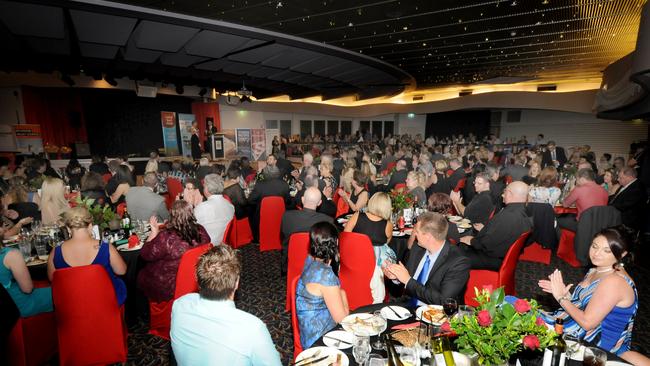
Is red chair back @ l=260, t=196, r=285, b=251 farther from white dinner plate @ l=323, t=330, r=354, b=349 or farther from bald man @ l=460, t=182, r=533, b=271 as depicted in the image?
white dinner plate @ l=323, t=330, r=354, b=349

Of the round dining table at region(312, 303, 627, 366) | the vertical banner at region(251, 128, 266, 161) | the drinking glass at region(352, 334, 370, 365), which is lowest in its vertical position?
the round dining table at region(312, 303, 627, 366)

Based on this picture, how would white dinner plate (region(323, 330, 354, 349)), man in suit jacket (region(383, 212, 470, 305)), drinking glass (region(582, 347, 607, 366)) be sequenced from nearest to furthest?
drinking glass (region(582, 347, 607, 366)), white dinner plate (region(323, 330, 354, 349)), man in suit jacket (region(383, 212, 470, 305))

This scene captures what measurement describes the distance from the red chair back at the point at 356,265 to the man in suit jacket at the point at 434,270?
532mm

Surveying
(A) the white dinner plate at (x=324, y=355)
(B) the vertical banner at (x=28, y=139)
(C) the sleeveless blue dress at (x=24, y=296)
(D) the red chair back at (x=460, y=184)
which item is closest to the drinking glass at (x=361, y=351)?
(A) the white dinner plate at (x=324, y=355)

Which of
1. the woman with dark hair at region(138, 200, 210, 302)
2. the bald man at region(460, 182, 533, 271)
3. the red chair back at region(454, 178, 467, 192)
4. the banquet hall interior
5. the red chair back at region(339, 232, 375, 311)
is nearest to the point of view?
the banquet hall interior

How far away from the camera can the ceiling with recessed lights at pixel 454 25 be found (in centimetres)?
541

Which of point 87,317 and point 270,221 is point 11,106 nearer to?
point 270,221

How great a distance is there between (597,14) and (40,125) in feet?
52.5

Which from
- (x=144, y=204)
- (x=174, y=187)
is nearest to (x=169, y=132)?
(x=174, y=187)

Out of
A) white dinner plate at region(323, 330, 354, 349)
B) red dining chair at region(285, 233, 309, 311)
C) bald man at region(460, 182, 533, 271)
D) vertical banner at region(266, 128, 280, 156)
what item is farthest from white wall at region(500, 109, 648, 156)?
white dinner plate at region(323, 330, 354, 349)

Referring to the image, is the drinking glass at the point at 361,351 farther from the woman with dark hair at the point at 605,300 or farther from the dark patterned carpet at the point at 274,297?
the dark patterned carpet at the point at 274,297

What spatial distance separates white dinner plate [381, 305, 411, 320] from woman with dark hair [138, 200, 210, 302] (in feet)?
6.34

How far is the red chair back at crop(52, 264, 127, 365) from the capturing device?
2.56m

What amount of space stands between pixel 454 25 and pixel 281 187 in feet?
14.9
